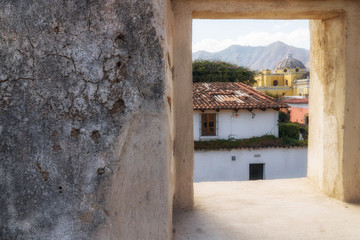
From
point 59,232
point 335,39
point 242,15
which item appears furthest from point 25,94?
point 335,39

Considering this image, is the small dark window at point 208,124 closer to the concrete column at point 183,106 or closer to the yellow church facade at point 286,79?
the concrete column at point 183,106

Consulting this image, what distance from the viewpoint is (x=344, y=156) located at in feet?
7.91

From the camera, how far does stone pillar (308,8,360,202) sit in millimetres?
2363

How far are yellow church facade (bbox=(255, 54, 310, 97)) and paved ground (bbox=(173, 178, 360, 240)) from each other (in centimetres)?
3723

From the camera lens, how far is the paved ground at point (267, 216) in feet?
6.44

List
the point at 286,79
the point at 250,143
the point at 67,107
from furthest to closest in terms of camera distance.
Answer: the point at 286,79
the point at 250,143
the point at 67,107

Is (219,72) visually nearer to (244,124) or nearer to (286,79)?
(244,124)

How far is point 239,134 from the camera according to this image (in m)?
13.5

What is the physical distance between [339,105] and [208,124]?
10.9 m

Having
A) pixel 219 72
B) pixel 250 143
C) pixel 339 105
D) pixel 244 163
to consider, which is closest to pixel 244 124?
pixel 250 143

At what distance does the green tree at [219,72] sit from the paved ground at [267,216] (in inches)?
770

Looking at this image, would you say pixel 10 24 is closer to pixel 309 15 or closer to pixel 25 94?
pixel 25 94

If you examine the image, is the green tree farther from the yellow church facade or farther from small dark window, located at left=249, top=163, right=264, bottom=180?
the yellow church facade

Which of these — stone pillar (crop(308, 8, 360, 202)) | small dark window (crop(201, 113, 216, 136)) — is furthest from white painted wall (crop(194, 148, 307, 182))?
stone pillar (crop(308, 8, 360, 202))
